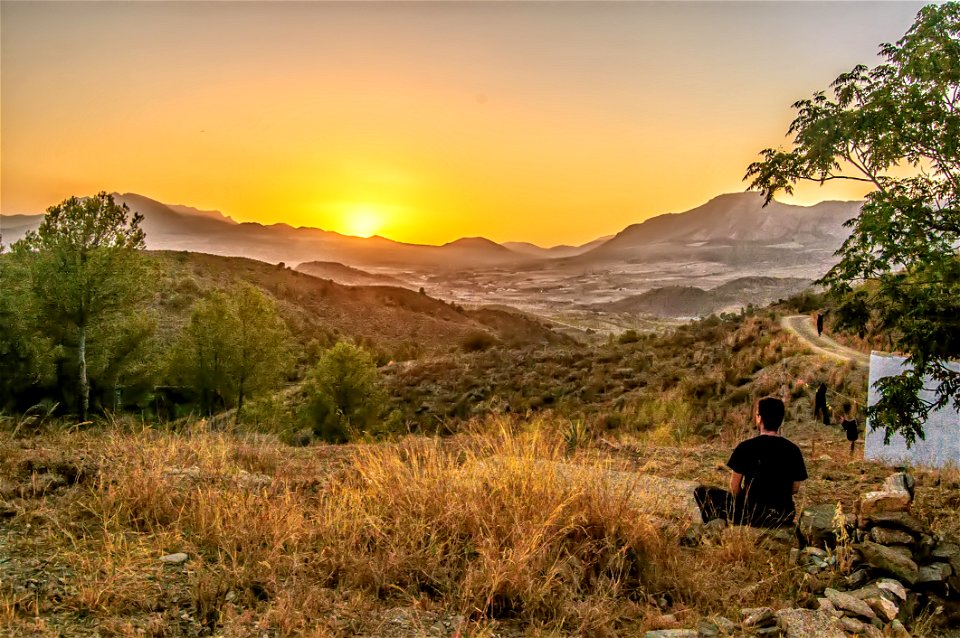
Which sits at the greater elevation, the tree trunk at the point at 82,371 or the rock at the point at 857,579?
the rock at the point at 857,579

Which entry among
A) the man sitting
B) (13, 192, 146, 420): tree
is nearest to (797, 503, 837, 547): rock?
the man sitting

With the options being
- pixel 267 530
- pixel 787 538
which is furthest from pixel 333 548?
pixel 787 538

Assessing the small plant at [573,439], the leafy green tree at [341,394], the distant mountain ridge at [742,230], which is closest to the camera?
the small plant at [573,439]

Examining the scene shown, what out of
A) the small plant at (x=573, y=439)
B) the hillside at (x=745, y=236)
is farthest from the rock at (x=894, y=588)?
the hillside at (x=745, y=236)

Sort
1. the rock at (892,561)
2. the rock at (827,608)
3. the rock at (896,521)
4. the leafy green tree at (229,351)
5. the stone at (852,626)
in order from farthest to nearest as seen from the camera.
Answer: the leafy green tree at (229,351)
the rock at (896,521)
the rock at (892,561)
the rock at (827,608)
the stone at (852,626)

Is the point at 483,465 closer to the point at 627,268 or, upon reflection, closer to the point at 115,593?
the point at 115,593

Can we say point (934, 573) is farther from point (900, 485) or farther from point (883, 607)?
point (900, 485)

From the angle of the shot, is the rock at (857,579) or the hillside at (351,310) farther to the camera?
the hillside at (351,310)

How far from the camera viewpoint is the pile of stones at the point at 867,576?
353 centimetres

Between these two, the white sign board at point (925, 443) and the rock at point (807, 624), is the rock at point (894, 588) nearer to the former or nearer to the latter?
the rock at point (807, 624)

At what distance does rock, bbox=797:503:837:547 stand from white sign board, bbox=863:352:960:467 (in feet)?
14.5

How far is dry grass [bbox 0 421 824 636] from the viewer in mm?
3541

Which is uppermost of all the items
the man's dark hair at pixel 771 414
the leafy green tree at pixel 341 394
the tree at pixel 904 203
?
the tree at pixel 904 203

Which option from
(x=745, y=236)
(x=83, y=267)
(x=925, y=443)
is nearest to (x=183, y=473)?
(x=925, y=443)
